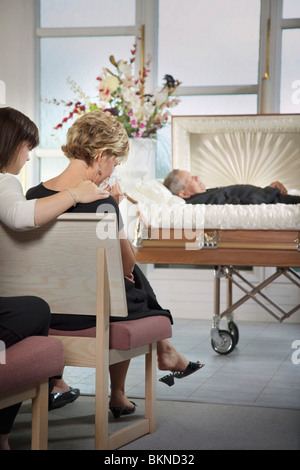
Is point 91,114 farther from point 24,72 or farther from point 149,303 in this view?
point 24,72

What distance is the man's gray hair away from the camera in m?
3.87

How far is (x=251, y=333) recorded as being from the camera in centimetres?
429

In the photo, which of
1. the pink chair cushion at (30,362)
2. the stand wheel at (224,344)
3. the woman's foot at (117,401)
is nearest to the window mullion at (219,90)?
the stand wheel at (224,344)

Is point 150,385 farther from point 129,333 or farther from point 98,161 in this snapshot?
point 98,161

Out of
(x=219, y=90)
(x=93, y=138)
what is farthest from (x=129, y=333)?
(x=219, y=90)

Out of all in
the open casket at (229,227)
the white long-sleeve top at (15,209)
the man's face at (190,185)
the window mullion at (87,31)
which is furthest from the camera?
the window mullion at (87,31)

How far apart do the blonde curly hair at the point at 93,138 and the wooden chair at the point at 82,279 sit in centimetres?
38

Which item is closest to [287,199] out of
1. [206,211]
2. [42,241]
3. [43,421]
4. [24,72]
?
[206,211]

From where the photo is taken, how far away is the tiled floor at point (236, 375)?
8.70ft

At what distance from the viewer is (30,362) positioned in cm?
157

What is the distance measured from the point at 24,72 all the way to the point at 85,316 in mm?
3672

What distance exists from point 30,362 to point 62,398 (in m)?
1.01

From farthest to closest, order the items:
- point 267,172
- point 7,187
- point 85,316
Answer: point 267,172 < point 85,316 < point 7,187

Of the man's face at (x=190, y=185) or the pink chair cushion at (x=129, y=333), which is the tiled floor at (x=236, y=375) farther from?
the man's face at (x=190, y=185)
